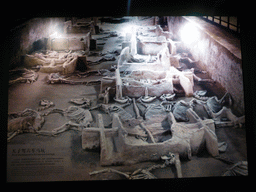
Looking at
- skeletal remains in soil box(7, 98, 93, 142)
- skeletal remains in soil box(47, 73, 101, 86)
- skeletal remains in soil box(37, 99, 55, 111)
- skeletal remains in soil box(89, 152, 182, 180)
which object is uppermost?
skeletal remains in soil box(47, 73, 101, 86)

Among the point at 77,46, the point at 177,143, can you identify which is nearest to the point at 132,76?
the point at 77,46

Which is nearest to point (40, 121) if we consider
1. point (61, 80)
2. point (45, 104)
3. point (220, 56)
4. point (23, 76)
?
point (45, 104)

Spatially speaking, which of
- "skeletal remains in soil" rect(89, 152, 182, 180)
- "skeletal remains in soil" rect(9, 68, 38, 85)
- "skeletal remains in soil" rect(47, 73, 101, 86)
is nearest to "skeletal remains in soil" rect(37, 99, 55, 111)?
"skeletal remains in soil" rect(9, 68, 38, 85)

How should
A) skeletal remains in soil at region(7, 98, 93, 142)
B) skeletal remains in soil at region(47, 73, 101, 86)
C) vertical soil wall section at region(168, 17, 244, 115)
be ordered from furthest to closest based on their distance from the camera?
1. skeletal remains in soil at region(47, 73, 101, 86)
2. vertical soil wall section at region(168, 17, 244, 115)
3. skeletal remains in soil at region(7, 98, 93, 142)

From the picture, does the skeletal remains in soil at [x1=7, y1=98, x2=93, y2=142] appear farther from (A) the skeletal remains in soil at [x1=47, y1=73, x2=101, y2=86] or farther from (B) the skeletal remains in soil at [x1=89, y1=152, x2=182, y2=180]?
(B) the skeletal remains in soil at [x1=89, y1=152, x2=182, y2=180]

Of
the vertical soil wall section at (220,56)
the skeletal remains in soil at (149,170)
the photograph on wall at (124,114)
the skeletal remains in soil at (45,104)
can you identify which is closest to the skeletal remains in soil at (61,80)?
the photograph on wall at (124,114)

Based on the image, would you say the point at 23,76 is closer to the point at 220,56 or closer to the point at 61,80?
the point at 61,80

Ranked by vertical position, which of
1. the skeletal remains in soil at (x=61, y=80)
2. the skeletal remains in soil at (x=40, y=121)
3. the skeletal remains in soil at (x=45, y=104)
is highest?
the skeletal remains in soil at (x=61, y=80)

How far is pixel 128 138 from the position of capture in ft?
14.1

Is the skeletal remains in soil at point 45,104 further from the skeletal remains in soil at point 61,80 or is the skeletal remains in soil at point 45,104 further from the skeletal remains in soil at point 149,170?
the skeletal remains in soil at point 149,170

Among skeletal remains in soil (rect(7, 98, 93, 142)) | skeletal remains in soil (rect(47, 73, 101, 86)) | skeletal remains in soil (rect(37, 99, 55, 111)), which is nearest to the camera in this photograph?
skeletal remains in soil (rect(7, 98, 93, 142))

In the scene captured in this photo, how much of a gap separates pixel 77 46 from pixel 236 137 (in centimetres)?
520

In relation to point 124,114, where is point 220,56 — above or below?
above

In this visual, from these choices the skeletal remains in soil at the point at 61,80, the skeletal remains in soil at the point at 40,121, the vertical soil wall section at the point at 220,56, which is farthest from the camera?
the skeletal remains in soil at the point at 61,80
